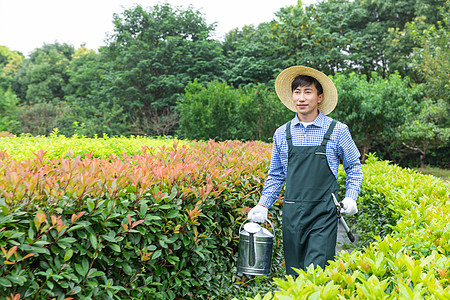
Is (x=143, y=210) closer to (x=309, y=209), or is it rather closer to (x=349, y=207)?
(x=309, y=209)

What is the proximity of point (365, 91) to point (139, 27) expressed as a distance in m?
13.6

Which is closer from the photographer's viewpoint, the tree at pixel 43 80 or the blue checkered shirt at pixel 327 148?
the blue checkered shirt at pixel 327 148

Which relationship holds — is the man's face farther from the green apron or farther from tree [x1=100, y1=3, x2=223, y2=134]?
tree [x1=100, y1=3, x2=223, y2=134]

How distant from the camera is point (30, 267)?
6.12 feet

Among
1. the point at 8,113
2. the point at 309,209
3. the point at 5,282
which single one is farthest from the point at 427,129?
the point at 8,113

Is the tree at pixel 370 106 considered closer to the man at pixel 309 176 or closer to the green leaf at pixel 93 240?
the man at pixel 309 176

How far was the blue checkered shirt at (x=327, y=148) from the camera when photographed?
2.71 meters

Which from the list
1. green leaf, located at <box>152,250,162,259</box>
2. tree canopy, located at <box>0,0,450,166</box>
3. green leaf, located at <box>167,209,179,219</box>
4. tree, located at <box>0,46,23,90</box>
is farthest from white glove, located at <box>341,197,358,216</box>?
tree, located at <box>0,46,23,90</box>

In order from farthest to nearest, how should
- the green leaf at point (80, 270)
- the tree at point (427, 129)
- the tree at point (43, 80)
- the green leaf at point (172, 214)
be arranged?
the tree at point (43, 80), the tree at point (427, 129), the green leaf at point (172, 214), the green leaf at point (80, 270)

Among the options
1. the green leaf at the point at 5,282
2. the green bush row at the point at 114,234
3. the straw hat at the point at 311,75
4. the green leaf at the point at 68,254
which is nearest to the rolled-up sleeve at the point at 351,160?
the straw hat at the point at 311,75

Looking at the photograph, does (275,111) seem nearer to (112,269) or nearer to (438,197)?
(438,197)

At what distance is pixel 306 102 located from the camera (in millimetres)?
2807

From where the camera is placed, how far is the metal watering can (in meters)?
2.55

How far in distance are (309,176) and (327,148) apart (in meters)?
0.26
